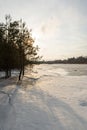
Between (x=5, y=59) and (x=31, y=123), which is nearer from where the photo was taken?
(x=31, y=123)

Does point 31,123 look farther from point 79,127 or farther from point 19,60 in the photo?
point 19,60

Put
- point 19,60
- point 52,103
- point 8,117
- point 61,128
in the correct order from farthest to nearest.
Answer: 1. point 19,60
2. point 52,103
3. point 8,117
4. point 61,128

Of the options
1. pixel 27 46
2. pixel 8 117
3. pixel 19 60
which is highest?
pixel 27 46

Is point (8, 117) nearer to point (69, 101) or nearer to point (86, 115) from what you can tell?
point (86, 115)

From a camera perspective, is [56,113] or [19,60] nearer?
[56,113]

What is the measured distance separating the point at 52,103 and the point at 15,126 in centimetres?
498

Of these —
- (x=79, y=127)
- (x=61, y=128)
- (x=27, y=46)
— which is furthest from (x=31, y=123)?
(x=27, y=46)

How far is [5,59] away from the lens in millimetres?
33719

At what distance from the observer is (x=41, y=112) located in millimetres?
11219

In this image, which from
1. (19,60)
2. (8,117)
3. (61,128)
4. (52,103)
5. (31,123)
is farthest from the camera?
(19,60)

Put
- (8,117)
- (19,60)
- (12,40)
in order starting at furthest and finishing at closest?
(19,60)
(12,40)
(8,117)

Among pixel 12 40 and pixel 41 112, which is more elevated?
pixel 12 40

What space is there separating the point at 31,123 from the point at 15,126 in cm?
76

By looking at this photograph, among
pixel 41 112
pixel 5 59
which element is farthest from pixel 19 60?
pixel 41 112
